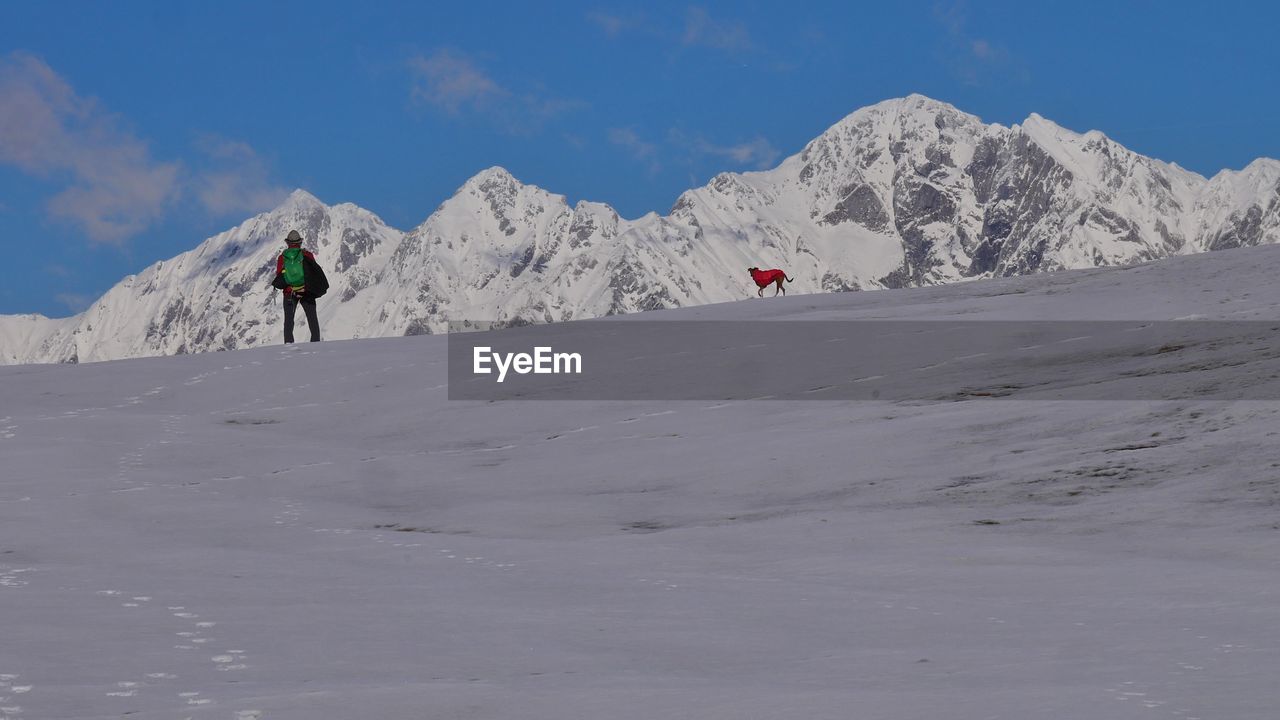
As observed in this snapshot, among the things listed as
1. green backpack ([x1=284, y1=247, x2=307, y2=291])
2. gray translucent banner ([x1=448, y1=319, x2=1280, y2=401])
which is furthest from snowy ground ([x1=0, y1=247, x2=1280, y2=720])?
green backpack ([x1=284, y1=247, x2=307, y2=291])

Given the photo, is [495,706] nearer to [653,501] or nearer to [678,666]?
[678,666]

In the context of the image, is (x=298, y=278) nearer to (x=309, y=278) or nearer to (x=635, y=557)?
(x=309, y=278)

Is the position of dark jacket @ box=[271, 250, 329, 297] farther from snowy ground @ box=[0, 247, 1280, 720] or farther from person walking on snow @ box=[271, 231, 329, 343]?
snowy ground @ box=[0, 247, 1280, 720]

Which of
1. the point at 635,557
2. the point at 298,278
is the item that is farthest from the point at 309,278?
the point at 635,557

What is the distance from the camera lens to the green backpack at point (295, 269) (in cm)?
2939

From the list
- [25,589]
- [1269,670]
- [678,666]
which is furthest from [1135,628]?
[25,589]

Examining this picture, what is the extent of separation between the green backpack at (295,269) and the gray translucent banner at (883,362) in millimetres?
4058

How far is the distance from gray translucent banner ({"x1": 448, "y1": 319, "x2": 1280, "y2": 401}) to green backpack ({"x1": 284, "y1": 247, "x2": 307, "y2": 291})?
160 inches

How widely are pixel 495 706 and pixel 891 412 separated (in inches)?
468

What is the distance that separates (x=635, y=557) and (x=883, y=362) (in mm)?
11203

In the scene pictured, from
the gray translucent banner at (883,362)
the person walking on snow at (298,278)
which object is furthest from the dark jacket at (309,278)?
the gray translucent banner at (883,362)

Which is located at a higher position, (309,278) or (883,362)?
(309,278)

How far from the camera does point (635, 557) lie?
1144 cm

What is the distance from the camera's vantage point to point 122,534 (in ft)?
40.7
